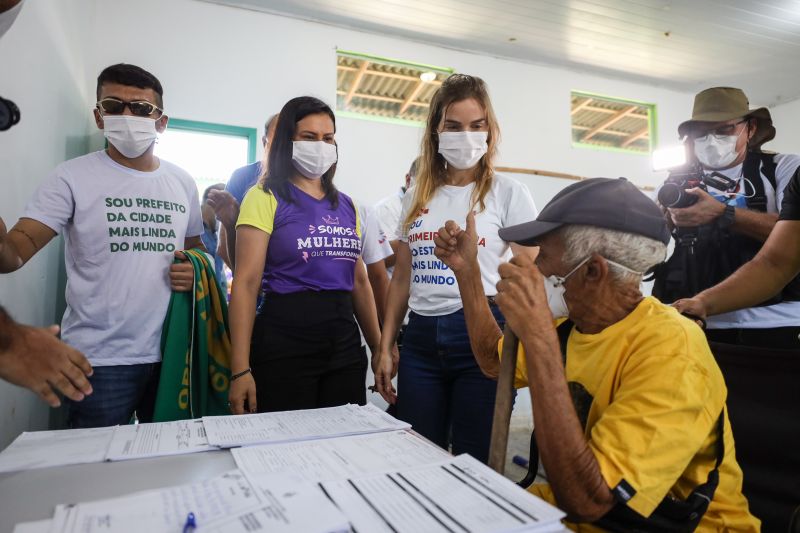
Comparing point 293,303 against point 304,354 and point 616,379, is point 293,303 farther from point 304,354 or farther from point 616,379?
point 616,379

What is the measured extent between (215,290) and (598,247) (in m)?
1.36

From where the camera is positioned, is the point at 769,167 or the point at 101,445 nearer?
the point at 101,445

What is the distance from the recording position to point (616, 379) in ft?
3.14

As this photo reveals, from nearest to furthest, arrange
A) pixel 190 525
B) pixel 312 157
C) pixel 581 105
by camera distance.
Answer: pixel 190 525, pixel 312 157, pixel 581 105

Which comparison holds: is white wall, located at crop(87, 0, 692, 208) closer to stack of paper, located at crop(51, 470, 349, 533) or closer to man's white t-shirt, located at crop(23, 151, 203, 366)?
man's white t-shirt, located at crop(23, 151, 203, 366)

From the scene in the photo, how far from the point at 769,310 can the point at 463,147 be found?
1.21 meters

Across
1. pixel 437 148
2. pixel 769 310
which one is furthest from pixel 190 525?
pixel 769 310

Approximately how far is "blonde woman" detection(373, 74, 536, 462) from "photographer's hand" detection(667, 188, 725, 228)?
0.70 meters

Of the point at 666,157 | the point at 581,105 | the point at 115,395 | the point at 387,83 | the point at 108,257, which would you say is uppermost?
the point at 387,83

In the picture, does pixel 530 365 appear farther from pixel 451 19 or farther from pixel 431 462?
pixel 451 19

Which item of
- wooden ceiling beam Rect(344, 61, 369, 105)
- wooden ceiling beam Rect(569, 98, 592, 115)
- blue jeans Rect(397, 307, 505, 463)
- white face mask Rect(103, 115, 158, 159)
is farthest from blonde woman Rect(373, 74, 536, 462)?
wooden ceiling beam Rect(569, 98, 592, 115)

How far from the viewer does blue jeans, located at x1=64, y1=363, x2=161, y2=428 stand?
153cm

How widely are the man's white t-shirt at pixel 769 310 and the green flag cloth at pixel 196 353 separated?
5.86ft

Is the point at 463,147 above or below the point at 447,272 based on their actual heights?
above
